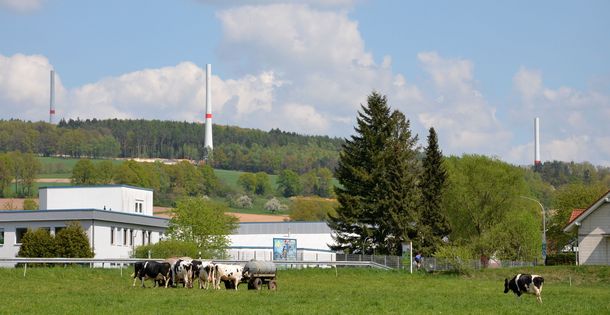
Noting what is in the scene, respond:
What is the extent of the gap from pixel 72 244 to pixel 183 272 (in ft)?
88.4

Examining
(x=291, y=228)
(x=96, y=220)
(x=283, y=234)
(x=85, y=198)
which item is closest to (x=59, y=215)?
(x=96, y=220)

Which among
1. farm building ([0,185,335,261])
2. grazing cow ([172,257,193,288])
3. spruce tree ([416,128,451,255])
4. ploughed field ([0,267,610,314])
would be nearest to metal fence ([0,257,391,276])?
ploughed field ([0,267,610,314])

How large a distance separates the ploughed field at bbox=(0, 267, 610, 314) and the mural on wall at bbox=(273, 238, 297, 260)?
2827 cm

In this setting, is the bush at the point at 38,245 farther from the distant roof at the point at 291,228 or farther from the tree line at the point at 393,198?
the distant roof at the point at 291,228

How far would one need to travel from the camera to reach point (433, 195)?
289 feet

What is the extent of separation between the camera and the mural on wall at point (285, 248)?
85.4 meters

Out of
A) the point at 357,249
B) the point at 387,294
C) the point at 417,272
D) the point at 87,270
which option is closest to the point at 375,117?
the point at 357,249

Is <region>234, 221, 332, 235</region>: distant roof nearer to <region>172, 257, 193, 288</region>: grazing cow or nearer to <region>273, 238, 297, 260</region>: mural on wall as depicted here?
<region>273, 238, 297, 260</region>: mural on wall

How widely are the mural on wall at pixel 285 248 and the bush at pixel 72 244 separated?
18.1m

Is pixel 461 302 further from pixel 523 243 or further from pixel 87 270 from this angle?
pixel 523 243

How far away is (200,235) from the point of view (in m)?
97.1

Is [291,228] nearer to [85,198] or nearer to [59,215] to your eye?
[85,198]

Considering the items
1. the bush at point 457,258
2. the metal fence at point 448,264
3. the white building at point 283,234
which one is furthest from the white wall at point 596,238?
the white building at point 283,234

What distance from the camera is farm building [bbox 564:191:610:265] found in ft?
237
